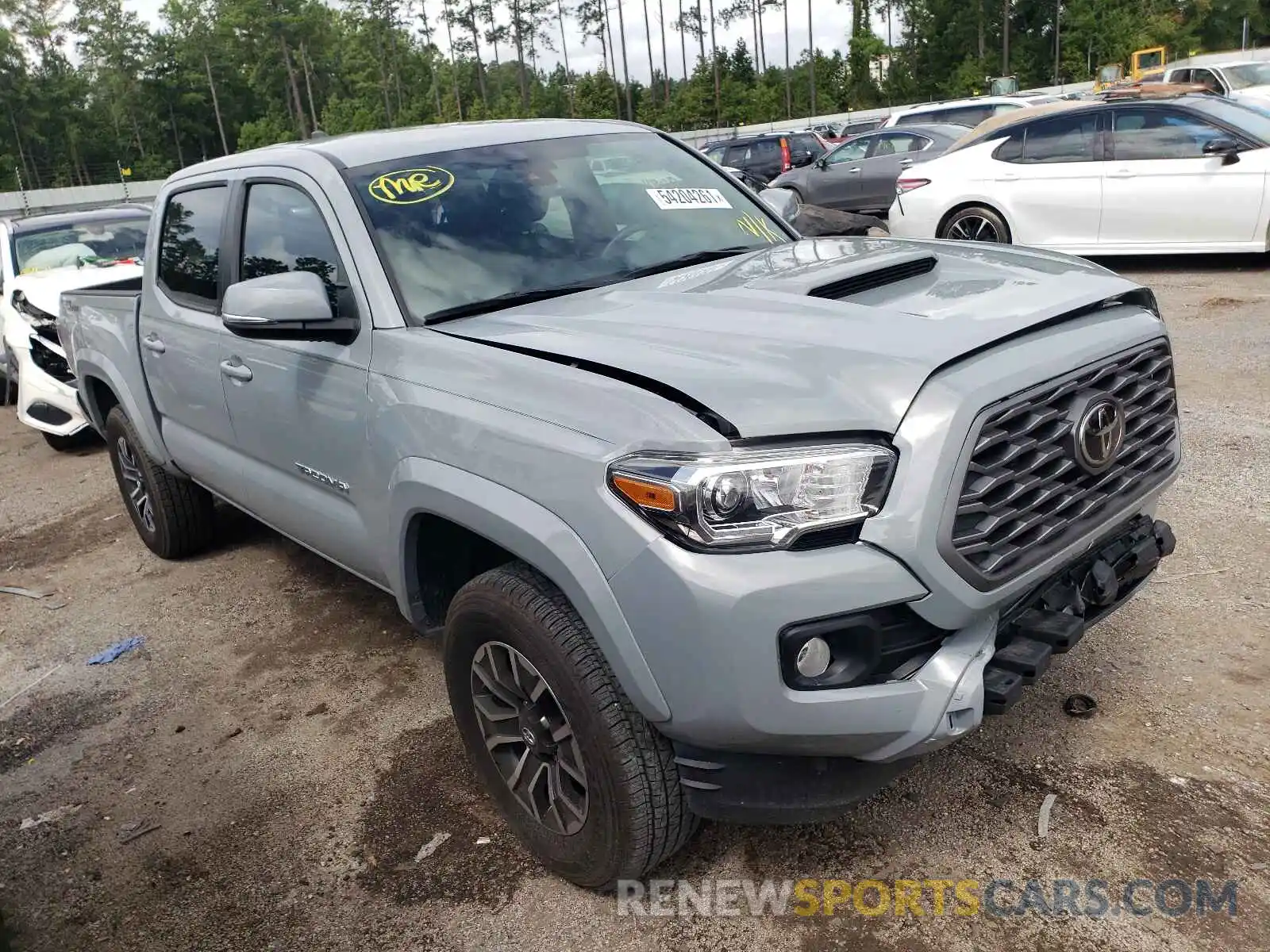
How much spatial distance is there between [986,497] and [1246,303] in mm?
7237

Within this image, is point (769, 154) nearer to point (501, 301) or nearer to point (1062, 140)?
point (1062, 140)

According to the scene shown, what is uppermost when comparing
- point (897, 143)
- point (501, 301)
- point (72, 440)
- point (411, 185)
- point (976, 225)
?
point (411, 185)

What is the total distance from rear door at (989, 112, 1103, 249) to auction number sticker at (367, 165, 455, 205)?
24.8ft

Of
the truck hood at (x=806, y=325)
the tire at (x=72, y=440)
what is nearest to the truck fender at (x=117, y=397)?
the truck hood at (x=806, y=325)

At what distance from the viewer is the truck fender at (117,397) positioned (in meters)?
4.89

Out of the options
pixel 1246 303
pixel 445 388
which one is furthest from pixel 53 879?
pixel 1246 303

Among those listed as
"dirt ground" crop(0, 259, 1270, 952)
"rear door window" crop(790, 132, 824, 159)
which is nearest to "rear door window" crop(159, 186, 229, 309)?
"dirt ground" crop(0, 259, 1270, 952)

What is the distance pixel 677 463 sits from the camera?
7.11ft

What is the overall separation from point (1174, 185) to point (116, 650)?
8.79m

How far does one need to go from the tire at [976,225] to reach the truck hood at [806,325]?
7.17m

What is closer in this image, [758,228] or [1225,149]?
[758,228]

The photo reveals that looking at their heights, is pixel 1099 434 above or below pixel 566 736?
above

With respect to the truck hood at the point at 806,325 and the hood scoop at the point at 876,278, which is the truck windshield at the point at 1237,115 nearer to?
the truck hood at the point at 806,325

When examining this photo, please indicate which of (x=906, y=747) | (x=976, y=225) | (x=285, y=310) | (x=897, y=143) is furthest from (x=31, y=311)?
(x=897, y=143)
